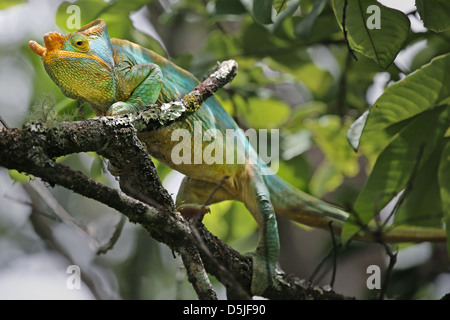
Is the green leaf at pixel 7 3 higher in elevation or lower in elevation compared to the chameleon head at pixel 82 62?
higher

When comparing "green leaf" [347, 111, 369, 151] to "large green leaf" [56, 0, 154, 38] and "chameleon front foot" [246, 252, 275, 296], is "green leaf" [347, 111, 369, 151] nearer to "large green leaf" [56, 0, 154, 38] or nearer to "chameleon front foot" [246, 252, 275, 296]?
"chameleon front foot" [246, 252, 275, 296]

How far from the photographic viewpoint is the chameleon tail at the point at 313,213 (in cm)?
233

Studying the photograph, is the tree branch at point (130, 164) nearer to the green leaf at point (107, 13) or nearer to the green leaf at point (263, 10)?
the green leaf at point (263, 10)

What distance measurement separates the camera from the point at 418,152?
1.93 meters

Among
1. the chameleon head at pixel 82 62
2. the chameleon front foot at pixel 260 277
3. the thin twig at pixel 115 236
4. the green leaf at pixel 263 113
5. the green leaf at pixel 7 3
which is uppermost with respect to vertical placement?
the green leaf at pixel 7 3

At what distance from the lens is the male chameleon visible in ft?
5.70

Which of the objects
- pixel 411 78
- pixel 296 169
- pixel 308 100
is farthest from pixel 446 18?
pixel 308 100

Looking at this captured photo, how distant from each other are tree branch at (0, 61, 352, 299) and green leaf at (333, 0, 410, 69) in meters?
0.40

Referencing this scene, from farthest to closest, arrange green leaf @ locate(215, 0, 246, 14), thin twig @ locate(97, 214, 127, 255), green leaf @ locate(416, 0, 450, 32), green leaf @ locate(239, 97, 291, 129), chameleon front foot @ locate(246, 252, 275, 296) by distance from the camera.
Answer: green leaf @ locate(239, 97, 291, 129) → green leaf @ locate(215, 0, 246, 14) → thin twig @ locate(97, 214, 127, 255) → chameleon front foot @ locate(246, 252, 275, 296) → green leaf @ locate(416, 0, 450, 32)

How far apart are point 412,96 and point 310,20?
0.59 m

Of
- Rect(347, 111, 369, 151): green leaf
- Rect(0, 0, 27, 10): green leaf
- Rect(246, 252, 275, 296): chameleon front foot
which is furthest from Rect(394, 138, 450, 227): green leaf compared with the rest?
Rect(0, 0, 27, 10): green leaf

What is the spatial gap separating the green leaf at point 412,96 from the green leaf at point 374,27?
119mm

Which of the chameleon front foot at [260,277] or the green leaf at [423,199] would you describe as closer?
the chameleon front foot at [260,277]

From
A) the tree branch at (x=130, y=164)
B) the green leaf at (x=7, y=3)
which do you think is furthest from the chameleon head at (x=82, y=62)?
the green leaf at (x=7, y=3)
